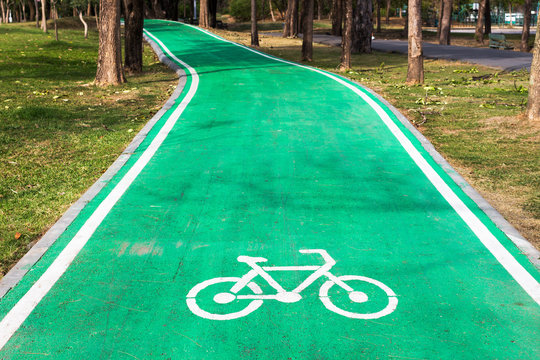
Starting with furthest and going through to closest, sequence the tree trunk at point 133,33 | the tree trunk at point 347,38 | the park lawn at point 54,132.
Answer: the tree trunk at point 347,38 → the tree trunk at point 133,33 → the park lawn at point 54,132

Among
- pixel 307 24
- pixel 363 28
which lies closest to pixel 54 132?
pixel 307 24

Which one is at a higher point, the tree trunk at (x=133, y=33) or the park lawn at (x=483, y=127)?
the tree trunk at (x=133, y=33)

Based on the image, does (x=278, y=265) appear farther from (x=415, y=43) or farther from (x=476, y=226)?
(x=415, y=43)

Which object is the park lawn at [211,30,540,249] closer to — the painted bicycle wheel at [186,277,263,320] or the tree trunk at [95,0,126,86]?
the painted bicycle wheel at [186,277,263,320]

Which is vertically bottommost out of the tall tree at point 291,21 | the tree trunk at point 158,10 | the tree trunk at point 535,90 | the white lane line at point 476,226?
the white lane line at point 476,226

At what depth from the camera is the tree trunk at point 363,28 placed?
3130 centimetres

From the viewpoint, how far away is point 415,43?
17188 millimetres

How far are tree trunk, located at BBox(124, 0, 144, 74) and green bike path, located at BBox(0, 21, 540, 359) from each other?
10.7 m

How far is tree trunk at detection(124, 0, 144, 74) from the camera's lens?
61.0 feet

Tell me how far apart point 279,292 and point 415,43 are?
14.2 m

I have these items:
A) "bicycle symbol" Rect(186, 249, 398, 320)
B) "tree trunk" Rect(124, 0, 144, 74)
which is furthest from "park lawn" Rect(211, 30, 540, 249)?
"tree trunk" Rect(124, 0, 144, 74)

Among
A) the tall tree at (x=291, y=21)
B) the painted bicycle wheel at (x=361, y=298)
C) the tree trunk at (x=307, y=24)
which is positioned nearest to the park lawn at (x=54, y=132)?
the painted bicycle wheel at (x=361, y=298)

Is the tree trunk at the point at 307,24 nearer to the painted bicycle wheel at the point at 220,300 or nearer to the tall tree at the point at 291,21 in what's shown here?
the tall tree at the point at 291,21

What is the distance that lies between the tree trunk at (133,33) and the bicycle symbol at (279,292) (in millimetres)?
15397
